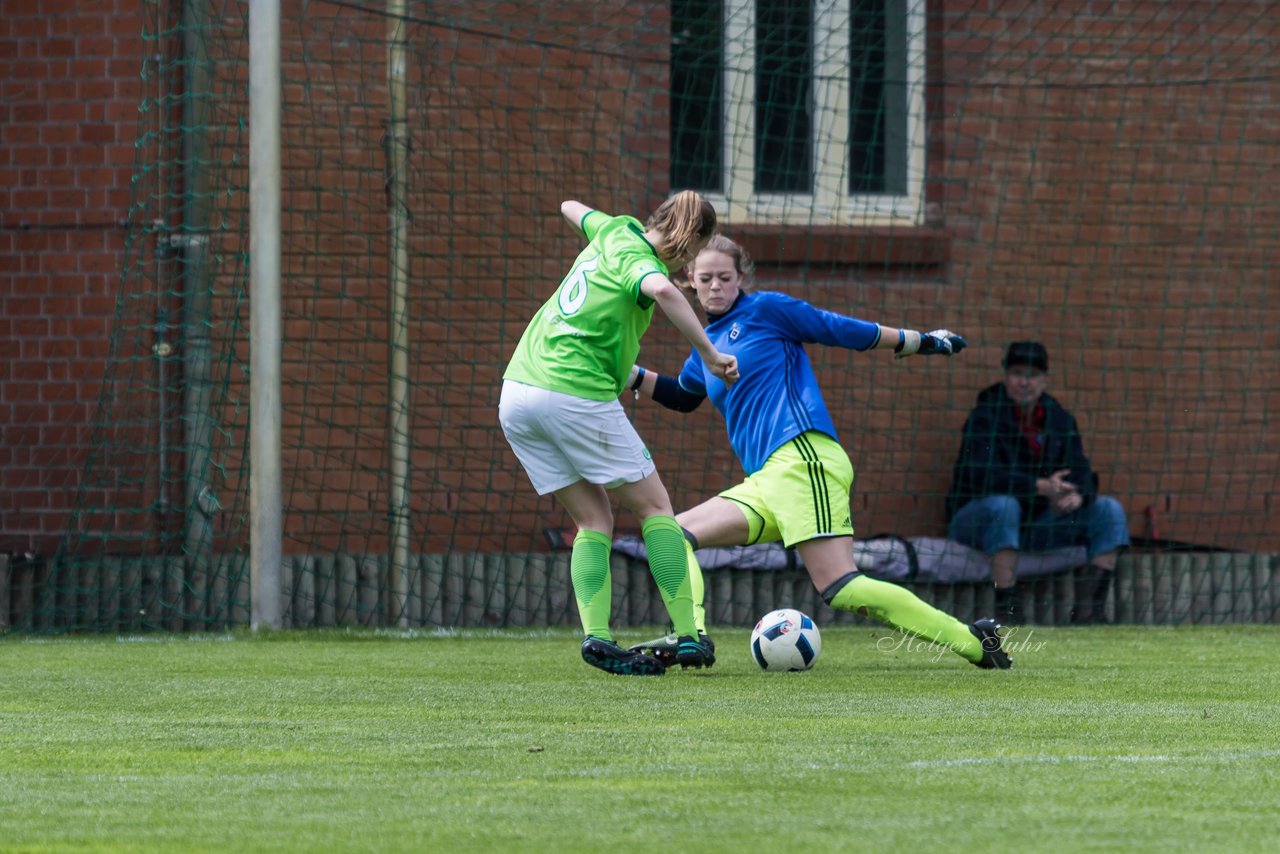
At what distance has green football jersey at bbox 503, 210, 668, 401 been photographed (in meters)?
6.21

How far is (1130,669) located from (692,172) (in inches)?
164

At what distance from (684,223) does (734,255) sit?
1.78 feet

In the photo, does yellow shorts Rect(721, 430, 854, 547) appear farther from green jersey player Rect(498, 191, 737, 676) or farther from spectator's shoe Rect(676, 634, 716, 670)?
spectator's shoe Rect(676, 634, 716, 670)

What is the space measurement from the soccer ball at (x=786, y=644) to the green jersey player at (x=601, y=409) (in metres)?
0.27

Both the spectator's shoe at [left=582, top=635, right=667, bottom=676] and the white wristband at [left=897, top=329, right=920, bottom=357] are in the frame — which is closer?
the spectator's shoe at [left=582, top=635, right=667, bottom=676]

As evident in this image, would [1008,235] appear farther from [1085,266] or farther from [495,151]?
[495,151]

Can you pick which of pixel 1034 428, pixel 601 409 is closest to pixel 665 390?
pixel 601 409

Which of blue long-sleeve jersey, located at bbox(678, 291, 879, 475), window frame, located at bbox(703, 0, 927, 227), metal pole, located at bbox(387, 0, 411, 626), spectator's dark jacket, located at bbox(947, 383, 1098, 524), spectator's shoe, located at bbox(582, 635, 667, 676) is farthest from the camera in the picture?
window frame, located at bbox(703, 0, 927, 227)

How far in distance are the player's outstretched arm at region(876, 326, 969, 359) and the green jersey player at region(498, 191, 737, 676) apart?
744mm

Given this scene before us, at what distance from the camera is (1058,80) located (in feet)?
33.8

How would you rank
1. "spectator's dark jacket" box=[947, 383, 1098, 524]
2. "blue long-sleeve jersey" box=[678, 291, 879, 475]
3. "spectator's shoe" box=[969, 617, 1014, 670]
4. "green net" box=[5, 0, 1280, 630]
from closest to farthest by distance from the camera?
"spectator's shoe" box=[969, 617, 1014, 670] < "blue long-sleeve jersey" box=[678, 291, 879, 475] < "green net" box=[5, 0, 1280, 630] < "spectator's dark jacket" box=[947, 383, 1098, 524]

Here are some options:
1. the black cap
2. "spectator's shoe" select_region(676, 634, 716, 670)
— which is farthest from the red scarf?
"spectator's shoe" select_region(676, 634, 716, 670)

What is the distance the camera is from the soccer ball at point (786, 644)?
6.47 m

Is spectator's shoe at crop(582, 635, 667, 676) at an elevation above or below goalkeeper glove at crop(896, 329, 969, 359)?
below
